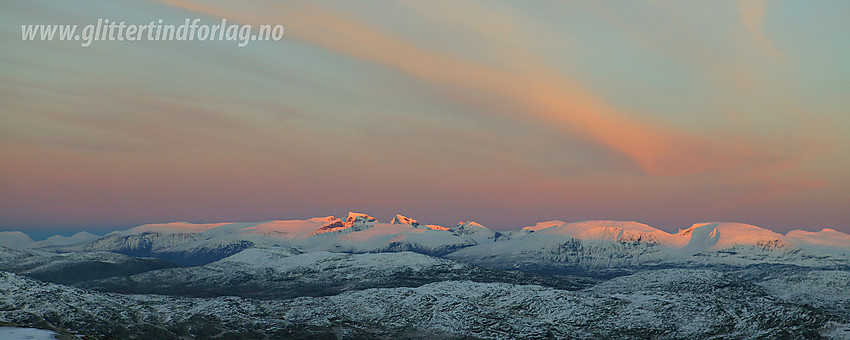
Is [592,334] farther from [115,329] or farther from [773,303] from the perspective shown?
[115,329]

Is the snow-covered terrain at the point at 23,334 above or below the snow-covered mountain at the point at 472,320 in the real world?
above

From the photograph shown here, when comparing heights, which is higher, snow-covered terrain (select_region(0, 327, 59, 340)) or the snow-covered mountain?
snow-covered terrain (select_region(0, 327, 59, 340))

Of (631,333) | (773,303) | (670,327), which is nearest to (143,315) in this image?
(631,333)

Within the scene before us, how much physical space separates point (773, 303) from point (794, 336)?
3053 centimetres

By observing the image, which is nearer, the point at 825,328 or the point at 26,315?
the point at 825,328

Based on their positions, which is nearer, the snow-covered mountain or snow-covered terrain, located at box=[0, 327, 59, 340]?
snow-covered terrain, located at box=[0, 327, 59, 340]

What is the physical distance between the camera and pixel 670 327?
569 ft

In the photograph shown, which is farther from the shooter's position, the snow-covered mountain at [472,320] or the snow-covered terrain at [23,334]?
the snow-covered mountain at [472,320]

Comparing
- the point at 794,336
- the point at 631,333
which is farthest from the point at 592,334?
the point at 794,336

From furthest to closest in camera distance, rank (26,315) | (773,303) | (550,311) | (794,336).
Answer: (550,311) → (773,303) → (26,315) → (794,336)

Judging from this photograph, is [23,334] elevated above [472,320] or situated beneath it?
elevated above

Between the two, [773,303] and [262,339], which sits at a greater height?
[773,303]

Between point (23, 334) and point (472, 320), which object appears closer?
point (23, 334)

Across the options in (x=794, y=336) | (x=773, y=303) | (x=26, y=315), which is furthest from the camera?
(x=773, y=303)
